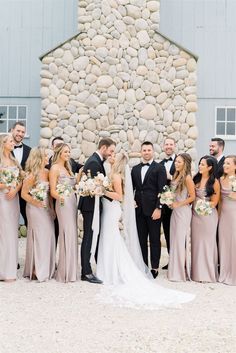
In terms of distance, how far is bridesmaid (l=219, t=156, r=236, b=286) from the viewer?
7.18 m

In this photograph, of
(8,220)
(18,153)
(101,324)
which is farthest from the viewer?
(18,153)

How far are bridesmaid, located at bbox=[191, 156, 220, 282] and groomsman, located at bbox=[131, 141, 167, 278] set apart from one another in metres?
0.56

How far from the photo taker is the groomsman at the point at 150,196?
735cm

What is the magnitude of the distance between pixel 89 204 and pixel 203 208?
5.40 feet

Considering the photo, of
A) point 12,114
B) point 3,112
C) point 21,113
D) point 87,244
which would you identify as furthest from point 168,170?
point 3,112

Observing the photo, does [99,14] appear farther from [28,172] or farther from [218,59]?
[28,172]

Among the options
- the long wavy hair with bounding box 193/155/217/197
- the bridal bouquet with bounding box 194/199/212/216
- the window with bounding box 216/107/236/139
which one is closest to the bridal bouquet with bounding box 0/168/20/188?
the bridal bouquet with bounding box 194/199/212/216

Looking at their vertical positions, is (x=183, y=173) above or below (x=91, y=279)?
above

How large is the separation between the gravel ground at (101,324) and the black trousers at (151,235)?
0.90 metres

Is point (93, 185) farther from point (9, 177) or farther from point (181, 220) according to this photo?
point (181, 220)

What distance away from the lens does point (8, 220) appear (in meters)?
7.05

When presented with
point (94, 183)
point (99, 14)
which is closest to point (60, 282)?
point (94, 183)

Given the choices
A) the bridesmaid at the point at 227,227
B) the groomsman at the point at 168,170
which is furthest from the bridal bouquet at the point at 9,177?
the bridesmaid at the point at 227,227

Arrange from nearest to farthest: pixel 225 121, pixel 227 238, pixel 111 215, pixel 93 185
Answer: pixel 93 185 < pixel 111 215 < pixel 227 238 < pixel 225 121
